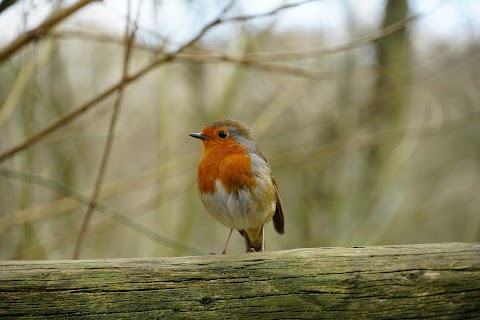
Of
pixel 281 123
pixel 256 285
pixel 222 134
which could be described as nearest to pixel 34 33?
pixel 222 134

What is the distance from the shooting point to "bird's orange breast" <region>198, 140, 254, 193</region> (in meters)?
2.88

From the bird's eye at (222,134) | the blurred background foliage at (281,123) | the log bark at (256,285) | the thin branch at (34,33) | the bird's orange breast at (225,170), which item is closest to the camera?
the log bark at (256,285)

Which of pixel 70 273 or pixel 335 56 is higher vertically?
pixel 335 56

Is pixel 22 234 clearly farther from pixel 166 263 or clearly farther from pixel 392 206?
pixel 392 206

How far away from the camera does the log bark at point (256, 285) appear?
1.63 m

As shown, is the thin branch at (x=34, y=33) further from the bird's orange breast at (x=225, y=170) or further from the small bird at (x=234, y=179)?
the bird's orange breast at (x=225, y=170)

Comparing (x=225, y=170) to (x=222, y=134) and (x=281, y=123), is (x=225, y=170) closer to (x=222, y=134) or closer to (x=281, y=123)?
(x=222, y=134)

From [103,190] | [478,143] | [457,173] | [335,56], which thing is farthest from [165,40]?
[457,173]

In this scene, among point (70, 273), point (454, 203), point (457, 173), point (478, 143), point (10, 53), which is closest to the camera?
point (70, 273)

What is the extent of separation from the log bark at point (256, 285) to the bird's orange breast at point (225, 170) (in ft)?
3.46

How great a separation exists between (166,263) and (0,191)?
8.34ft

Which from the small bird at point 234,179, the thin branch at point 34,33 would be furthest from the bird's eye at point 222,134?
the thin branch at point 34,33

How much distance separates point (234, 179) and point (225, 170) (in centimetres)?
7

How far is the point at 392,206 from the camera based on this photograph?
478 centimetres
